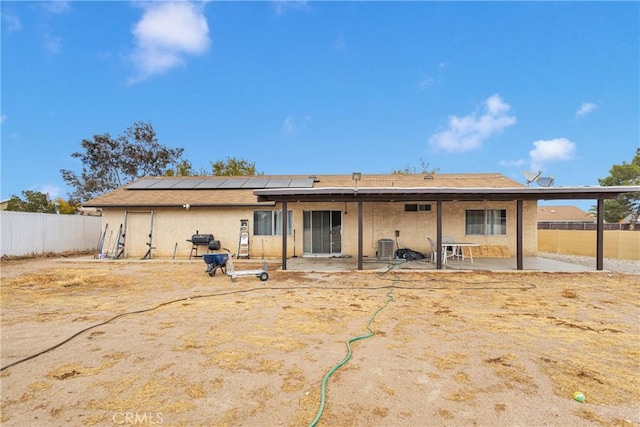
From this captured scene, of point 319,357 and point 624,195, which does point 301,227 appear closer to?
point 319,357

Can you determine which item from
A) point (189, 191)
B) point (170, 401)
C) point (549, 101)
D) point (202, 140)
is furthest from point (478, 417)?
point (202, 140)

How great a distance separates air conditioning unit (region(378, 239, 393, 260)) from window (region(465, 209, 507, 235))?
142 inches

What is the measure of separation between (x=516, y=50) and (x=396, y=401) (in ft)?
62.9

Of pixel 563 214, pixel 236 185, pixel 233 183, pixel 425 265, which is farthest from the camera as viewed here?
pixel 563 214

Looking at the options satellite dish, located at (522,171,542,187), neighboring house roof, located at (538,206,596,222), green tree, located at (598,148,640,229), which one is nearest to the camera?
satellite dish, located at (522,171,542,187)

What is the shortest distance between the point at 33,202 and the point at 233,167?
16.8 meters

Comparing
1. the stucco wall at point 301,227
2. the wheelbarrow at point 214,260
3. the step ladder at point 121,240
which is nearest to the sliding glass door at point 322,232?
the stucco wall at point 301,227

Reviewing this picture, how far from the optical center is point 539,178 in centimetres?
973

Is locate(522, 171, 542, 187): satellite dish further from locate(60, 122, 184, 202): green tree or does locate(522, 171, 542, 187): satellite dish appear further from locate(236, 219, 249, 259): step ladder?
locate(60, 122, 184, 202): green tree

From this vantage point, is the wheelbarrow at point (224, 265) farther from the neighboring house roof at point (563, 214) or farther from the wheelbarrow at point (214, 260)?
the neighboring house roof at point (563, 214)

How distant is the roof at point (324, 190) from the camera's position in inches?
364

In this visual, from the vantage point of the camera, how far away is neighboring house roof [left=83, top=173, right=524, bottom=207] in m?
13.4

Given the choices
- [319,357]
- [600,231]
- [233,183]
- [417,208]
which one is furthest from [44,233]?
[600,231]

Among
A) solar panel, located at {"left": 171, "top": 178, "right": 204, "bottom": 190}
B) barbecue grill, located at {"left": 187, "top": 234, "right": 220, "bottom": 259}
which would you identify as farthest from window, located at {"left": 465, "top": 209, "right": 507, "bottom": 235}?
solar panel, located at {"left": 171, "top": 178, "right": 204, "bottom": 190}
